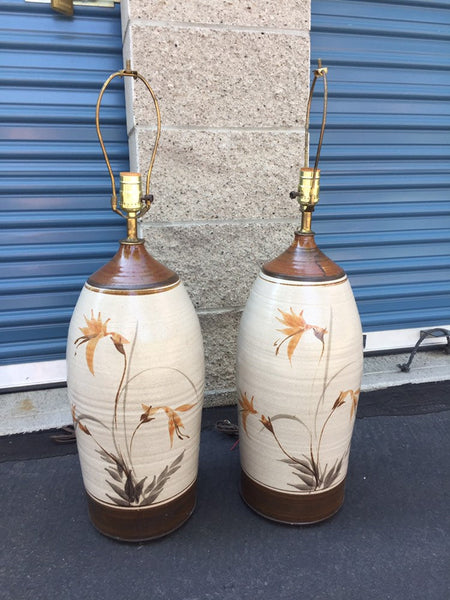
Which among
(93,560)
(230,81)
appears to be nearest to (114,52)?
(230,81)

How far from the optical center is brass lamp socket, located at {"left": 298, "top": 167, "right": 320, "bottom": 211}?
1.73 m

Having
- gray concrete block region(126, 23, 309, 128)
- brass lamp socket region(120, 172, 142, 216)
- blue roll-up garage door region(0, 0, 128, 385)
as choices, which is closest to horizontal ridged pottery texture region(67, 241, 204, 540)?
brass lamp socket region(120, 172, 142, 216)

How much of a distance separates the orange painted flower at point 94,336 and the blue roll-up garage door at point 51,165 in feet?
3.96

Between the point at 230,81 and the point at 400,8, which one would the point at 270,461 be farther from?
the point at 400,8

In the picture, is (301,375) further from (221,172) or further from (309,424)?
(221,172)

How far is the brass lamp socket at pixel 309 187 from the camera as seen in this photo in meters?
1.73

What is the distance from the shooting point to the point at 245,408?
1.83 meters

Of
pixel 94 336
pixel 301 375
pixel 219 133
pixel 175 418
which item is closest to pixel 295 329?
pixel 301 375

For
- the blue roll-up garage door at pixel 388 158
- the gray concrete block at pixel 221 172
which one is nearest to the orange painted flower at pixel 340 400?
the gray concrete block at pixel 221 172

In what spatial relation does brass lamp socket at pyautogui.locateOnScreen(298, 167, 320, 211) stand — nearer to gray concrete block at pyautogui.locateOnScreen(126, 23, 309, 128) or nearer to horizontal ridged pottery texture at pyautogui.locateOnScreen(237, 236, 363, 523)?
horizontal ridged pottery texture at pyautogui.locateOnScreen(237, 236, 363, 523)

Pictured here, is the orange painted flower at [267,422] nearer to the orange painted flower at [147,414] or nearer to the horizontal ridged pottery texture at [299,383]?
the horizontal ridged pottery texture at [299,383]

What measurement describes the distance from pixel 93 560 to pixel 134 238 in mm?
1160

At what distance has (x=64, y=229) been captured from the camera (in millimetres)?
2664

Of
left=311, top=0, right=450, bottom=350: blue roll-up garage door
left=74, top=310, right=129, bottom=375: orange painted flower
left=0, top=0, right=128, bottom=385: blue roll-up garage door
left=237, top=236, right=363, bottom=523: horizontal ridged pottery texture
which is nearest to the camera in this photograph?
left=74, top=310, right=129, bottom=375: orange painted flower
